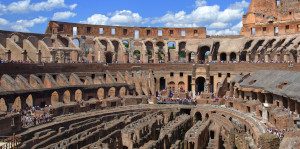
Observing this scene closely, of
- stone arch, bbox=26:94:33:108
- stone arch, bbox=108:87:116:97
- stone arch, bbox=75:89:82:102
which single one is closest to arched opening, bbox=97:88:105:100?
stone arch, bbox=108:87:116:97

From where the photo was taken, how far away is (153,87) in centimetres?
4981

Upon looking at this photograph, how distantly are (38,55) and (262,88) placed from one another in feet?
86.1

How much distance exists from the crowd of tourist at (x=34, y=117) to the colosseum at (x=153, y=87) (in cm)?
9

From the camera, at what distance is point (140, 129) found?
94.9 ft

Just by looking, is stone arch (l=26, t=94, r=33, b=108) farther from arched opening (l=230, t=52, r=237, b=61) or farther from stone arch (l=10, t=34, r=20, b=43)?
arched opening (l=230, t=52, r=237, b=61)

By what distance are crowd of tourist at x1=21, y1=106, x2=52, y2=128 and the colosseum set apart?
0.09m

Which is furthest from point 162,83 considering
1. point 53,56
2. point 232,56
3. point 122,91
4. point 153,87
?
point 53,56

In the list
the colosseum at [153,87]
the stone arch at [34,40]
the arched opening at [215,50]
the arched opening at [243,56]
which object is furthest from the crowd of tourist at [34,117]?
the arched opening at [243,56]

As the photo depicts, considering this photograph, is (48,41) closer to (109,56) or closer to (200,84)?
(109,56)

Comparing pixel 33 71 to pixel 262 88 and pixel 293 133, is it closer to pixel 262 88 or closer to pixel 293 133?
pixel 262 88

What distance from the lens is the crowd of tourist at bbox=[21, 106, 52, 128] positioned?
30.8 meters

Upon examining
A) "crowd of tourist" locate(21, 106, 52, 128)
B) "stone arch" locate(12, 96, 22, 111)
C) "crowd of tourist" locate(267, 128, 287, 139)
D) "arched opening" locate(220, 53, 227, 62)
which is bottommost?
"crowd of tourist" locate(267, 128, 287, 139)

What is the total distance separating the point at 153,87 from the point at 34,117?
67.2ft

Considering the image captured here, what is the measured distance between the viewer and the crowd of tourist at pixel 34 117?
3080 cm
